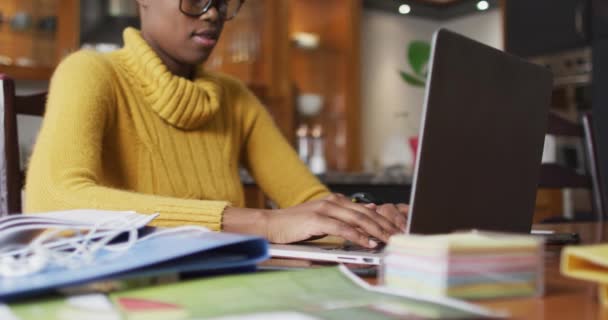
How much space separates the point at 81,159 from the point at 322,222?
433 millimetres

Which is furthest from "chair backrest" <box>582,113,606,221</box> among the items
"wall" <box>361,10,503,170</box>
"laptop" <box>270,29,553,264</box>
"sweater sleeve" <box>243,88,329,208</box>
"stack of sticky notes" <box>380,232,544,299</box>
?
"wall" <box>361,10,503,170</box>

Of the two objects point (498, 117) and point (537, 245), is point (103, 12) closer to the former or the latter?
point (498, 117)

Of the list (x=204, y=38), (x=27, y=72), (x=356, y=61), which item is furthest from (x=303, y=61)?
(x=204, y=38)

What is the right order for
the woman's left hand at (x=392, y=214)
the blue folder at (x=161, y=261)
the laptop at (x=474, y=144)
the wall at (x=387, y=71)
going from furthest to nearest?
the wall at (x=387, y=71) < the woman's left hand at (x=392, y=214) < the laptop at (x=474, y=144) < the blue folder at (x=161, y=261)

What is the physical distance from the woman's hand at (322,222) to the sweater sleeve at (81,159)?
0.15ft

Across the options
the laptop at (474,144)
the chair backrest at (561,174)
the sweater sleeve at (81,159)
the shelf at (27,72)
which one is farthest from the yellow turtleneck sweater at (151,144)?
the shelf at (27,72)

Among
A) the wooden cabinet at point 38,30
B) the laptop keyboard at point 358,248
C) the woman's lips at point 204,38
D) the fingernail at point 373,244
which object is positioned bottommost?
the laptop keyboard at point 358,248

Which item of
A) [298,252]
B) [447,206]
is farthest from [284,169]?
[447,206]

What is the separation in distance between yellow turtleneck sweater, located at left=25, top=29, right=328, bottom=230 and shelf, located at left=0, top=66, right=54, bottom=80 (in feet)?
5.99

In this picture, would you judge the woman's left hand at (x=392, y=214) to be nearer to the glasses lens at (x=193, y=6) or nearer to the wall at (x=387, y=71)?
the glasses lens at (x=193, y=6)

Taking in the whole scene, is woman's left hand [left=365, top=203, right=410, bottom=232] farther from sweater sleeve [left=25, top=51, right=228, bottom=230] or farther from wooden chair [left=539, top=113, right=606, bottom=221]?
wooden chair [left=539, top=113, right=606, bottom=221]

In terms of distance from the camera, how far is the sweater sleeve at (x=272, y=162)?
147cm

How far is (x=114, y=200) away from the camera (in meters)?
0.89

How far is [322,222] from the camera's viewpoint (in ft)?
2.54
